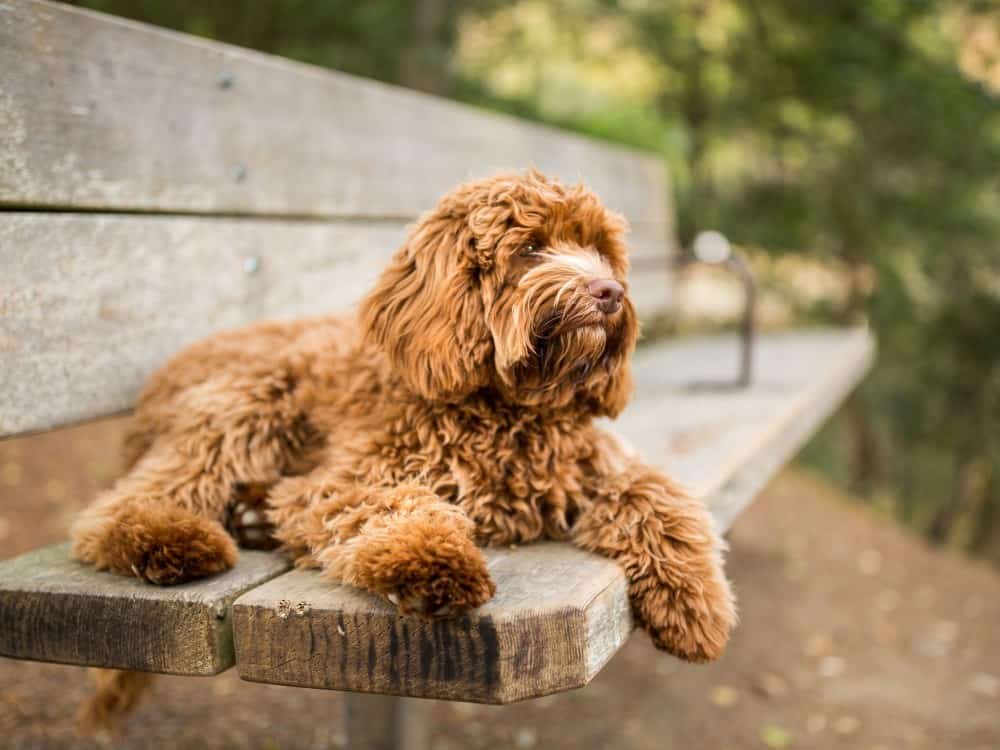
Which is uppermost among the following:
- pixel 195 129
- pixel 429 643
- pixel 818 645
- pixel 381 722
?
pixel 195 129

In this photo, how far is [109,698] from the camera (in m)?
2.24

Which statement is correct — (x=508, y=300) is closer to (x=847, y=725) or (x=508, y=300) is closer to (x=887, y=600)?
(x=847, y=725)

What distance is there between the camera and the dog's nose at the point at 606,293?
186 centimetres

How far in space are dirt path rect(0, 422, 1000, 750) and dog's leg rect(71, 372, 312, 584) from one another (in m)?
0.71

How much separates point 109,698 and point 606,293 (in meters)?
1.50

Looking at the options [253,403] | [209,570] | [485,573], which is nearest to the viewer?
[485,573]

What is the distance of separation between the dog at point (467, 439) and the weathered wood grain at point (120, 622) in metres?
0.07

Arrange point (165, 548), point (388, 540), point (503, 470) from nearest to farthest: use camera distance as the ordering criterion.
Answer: point (388, 540) < point (165, 548) < point (503, 470)

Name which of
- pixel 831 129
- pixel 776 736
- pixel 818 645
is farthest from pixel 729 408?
pixel 831 129

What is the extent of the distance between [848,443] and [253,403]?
35.6 ft

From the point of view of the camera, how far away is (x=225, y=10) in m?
5.65

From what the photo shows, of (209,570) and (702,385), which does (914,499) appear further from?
(209,570)

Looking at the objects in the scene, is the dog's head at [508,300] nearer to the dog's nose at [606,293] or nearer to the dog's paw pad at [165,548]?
the dog's nose at [606,293]

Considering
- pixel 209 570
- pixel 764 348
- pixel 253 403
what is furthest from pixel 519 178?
pixel 764 348
